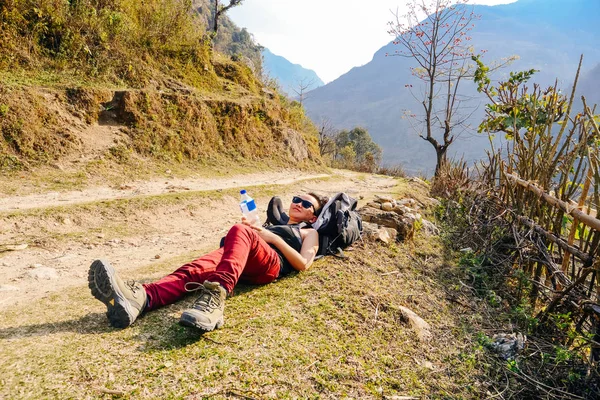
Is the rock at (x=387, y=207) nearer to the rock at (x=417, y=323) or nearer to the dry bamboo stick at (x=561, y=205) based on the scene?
the dry bamboo stick at (x=561, y=205)

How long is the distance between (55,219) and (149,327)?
3.58m

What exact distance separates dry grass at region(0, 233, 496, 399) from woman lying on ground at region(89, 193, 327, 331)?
0.11 meters

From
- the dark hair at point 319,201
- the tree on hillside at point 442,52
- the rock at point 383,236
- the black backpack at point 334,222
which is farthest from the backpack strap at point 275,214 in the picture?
the tree on hillside at point 442,52

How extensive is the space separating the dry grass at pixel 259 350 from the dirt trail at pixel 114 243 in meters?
0.59

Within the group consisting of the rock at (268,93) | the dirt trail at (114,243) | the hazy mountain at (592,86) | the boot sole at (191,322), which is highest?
the hazy mountain at (592,86)

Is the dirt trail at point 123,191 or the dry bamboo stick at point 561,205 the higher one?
the dry bamboo stick at point 561,205

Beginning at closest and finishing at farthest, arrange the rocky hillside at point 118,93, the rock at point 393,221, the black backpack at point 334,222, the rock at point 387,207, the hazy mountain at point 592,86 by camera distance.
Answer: the black backpack at point 334,222
the rock at point 393,221
the rock at point 387,207
the rocky hillside at point 118,93
the hazy mountain at point 592,86

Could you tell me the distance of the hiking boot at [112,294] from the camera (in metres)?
2.14

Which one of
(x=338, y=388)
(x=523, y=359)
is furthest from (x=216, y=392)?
(x=523, y=359)

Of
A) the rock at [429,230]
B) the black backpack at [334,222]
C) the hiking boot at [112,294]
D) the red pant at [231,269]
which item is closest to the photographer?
the hiking boot at [112,294]

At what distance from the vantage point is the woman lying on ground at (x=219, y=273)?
2152 mm

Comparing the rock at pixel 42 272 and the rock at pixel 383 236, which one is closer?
the rock at pixel 42 272

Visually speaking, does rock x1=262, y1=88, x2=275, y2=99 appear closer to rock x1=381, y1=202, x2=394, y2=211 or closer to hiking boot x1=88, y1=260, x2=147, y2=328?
rock x1=381, y1=202, x2=394, y2=211

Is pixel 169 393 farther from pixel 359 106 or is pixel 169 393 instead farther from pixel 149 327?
pixel 359 106
